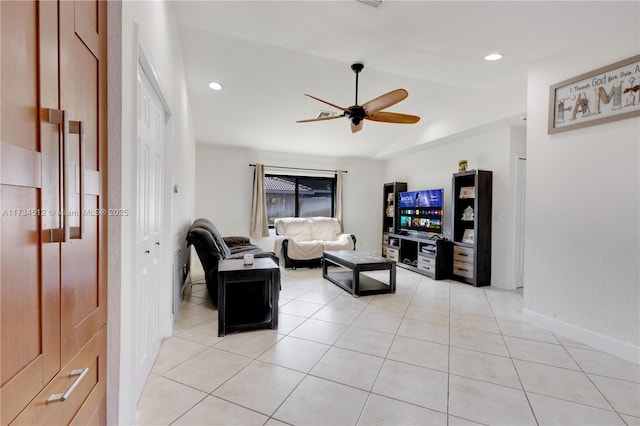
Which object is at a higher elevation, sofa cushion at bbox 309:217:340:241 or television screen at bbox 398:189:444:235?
television screen at bbox 398:189:444:235

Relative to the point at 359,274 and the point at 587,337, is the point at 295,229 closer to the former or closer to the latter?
the point at 359,274

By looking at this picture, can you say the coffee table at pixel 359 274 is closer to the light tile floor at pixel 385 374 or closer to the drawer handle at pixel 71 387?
the light tile floor at pixel 385 374

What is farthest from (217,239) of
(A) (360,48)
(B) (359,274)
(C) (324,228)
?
(C) (324,228)

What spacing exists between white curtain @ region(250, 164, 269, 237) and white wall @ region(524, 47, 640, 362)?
4507 millimetres

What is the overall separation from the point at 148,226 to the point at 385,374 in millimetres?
1849

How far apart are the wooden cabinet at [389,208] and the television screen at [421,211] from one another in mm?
137

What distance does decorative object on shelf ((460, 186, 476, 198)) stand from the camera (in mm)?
4334

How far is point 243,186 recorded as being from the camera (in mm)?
6059

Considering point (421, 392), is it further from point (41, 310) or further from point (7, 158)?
point (7, 158)

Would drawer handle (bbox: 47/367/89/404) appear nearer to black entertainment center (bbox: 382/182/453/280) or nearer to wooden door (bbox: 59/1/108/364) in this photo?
wooden door (bbox: 59/1/108/364)

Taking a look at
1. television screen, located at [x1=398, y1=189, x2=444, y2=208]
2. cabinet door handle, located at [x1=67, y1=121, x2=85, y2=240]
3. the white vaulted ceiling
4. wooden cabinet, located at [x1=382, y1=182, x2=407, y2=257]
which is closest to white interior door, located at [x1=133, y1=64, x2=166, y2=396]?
cabinet door handle, located at [x1=67, y1=121, x2=85, y2=240]

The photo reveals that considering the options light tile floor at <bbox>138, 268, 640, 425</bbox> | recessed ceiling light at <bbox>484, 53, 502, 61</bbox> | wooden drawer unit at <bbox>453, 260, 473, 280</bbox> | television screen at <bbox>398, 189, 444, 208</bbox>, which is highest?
recessed ceiling light at <bbox>484, 53, 502, 61</bbox>

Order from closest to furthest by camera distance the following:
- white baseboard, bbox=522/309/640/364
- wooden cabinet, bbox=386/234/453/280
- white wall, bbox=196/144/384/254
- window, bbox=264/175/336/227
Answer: white baseboard, bbox=522/309/640/364 < wooden cabinet, bbox=386/234/453/280 < white wall, bbox=196/144/384/254 < window, bbox=264/175/336/227

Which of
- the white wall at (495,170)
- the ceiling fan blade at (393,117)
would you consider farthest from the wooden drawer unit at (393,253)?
the ceiling fan blade at (393,117)
